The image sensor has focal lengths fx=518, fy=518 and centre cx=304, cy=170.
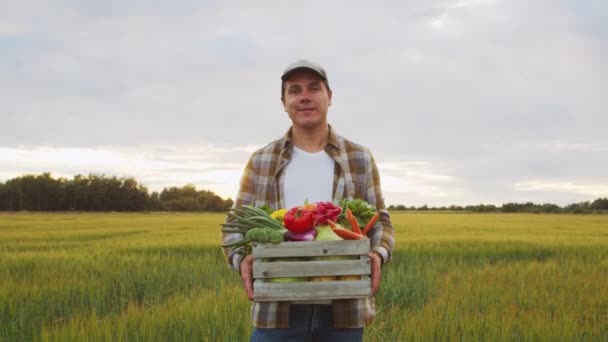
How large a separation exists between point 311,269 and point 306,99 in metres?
0.99

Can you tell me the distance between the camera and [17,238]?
17359 mm

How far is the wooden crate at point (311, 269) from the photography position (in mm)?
2463

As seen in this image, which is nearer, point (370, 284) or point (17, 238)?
point (370, 284)

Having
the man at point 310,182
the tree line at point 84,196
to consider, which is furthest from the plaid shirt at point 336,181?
the tree line at point 84,196

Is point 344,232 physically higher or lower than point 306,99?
lower

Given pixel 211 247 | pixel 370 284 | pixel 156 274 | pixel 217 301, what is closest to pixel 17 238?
pixel 211 247

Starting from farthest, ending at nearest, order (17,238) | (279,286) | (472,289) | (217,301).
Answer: (17,238)
(472,289)
(217,301)
(279,286)

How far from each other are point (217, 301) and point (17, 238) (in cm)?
1440

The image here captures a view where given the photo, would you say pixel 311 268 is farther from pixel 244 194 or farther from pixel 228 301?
pixel 228 301

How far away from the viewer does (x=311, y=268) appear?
2457 mm

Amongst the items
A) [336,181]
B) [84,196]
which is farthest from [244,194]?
[84,196]

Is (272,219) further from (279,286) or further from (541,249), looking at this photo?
(541,249)

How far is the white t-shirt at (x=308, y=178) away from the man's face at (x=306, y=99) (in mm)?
212

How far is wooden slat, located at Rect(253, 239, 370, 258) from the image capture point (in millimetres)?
2465
